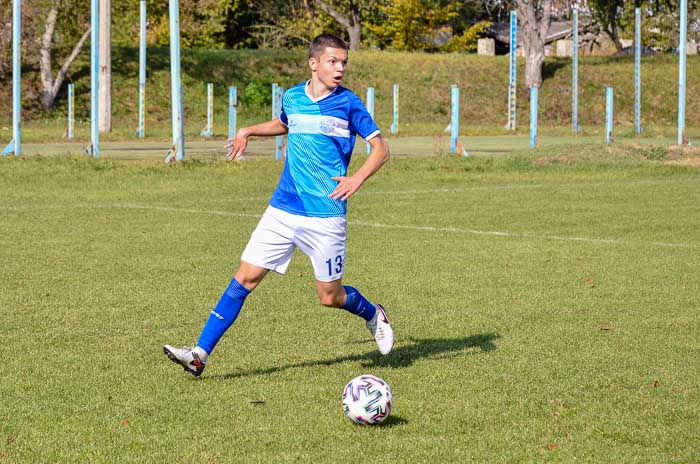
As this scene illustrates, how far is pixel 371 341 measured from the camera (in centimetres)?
867

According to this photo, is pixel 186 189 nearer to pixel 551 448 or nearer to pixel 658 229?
pixel 658 229

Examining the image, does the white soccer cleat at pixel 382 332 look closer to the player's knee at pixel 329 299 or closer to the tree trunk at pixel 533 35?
the player's knee at pixel 329 299

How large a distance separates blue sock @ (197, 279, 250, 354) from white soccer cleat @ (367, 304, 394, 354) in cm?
92

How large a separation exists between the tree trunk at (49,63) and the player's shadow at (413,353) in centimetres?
4413

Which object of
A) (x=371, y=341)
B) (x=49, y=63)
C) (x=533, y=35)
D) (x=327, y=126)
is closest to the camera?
(x=327, y=126)

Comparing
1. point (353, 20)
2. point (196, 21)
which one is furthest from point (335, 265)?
point (353, 20)

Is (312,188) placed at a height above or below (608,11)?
below

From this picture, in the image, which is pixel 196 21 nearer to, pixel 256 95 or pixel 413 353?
pixel 256 95

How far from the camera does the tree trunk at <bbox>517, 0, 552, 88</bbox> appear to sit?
195 feet

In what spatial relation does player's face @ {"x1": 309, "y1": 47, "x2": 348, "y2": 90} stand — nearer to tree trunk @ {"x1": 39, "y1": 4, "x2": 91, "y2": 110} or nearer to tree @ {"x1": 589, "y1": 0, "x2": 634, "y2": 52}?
tree trunk @ {"x1": 39, "y1": 4, "x2": 91, "y2": 110}

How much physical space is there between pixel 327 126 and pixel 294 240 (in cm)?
73

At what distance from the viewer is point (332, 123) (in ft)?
24.5

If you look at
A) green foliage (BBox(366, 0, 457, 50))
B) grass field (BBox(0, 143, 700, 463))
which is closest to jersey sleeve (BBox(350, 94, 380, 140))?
grass field (BBox(0, 143, 700, 463))

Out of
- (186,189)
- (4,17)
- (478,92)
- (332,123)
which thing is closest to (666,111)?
(478,92)
